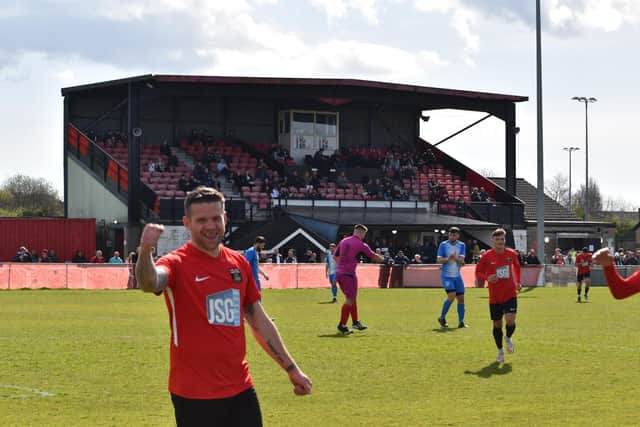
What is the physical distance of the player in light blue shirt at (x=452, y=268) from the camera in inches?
903

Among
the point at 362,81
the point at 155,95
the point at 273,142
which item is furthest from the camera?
the point at 273,142

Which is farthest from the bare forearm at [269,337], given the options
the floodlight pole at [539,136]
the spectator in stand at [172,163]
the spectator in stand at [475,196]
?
the spectator in stand at [475,196]

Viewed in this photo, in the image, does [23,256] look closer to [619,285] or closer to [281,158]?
[281,158]

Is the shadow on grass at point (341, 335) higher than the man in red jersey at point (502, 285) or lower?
lower

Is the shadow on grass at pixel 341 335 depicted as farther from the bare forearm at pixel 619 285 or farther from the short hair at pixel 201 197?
the short hair at pixel 201 197

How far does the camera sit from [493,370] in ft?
50.9

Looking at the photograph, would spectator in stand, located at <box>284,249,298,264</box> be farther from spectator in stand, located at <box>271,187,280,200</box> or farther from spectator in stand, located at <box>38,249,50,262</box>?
spectator in stand, located at <box>38,249,50,262</box>

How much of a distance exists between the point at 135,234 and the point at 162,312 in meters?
24.0

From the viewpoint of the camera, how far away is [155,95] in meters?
55.1

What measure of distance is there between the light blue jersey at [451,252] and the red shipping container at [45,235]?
2982 centimetres

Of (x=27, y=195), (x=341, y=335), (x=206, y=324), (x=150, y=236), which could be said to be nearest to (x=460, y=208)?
(x=341, y=335)

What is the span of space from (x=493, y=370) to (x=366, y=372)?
171cm

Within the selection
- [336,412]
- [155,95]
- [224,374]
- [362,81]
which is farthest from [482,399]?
[362,81]

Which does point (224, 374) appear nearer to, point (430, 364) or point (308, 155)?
point (430, 364)
